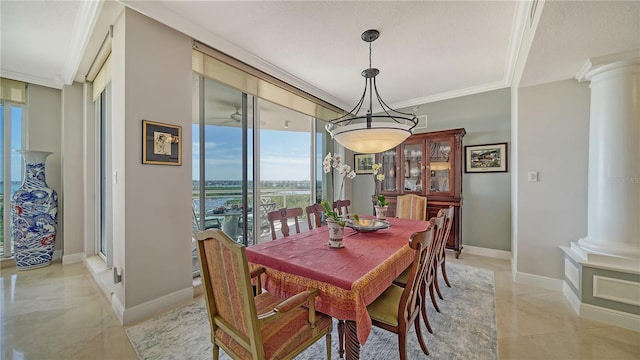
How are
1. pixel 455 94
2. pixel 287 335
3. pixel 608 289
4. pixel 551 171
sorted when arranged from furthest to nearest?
1. pixel 455 94
2. pixel 551 171
3. pixel 608 289
4. pixel 287 335

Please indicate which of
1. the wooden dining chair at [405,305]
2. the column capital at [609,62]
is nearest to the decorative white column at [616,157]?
the column capital at [609,62]

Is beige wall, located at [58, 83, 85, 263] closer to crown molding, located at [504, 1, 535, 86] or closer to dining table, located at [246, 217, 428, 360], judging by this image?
dining table, located at [246, 217, 428, 360]

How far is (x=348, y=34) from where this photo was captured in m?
2.43

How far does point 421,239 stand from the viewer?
1.31 m

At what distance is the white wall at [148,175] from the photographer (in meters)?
2.03

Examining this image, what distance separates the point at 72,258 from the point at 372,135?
4.53 meters

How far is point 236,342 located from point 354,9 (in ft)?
8.30

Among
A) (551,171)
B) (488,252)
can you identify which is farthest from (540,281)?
(551,171)

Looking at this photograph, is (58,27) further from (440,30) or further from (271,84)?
(440,30)

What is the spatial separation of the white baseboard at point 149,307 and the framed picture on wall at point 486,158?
4.23m

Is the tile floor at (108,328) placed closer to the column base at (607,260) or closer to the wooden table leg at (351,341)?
the column base at (607,260)

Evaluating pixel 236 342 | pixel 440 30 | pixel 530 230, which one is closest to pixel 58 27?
pixel 236 342

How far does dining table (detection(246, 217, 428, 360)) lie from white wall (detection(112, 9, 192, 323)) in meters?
1.09

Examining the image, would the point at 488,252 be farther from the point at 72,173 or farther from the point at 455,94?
the point at 72,173
